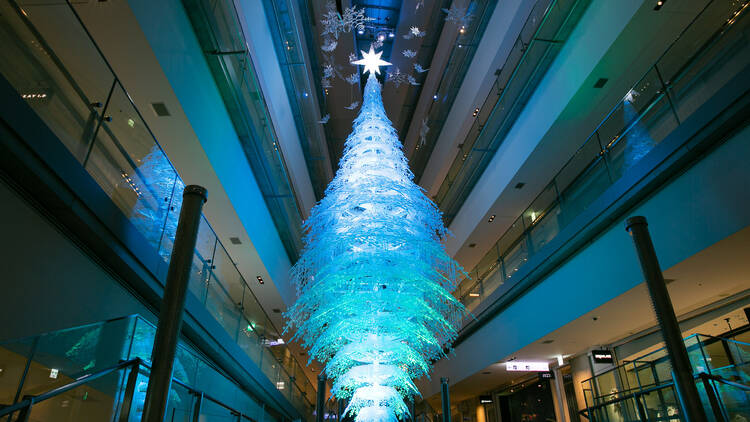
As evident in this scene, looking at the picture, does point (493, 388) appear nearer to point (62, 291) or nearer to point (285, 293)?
point (285, 293)

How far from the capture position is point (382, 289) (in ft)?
22.0

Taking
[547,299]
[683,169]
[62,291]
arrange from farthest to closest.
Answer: [547,299], [683,169], [62,291]

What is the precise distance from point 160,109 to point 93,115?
2593 mm

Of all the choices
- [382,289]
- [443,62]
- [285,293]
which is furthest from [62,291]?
[443,62]

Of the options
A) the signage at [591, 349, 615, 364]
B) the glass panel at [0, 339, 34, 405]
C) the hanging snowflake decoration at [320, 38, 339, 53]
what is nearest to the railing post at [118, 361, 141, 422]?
the glass panel at [0, 339, 34, 405]

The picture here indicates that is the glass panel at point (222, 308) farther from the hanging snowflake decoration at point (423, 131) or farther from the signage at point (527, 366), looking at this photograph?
the hanging snowflake decoration at point (423, 131)

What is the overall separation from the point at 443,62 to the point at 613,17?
872 centimetres

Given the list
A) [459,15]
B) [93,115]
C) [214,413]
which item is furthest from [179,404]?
[459,15]

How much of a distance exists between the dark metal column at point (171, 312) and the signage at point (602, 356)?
10273mm

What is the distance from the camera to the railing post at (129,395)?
116 inches

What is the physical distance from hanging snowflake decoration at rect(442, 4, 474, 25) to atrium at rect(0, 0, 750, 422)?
26 centimetres

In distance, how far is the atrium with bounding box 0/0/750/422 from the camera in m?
3.45

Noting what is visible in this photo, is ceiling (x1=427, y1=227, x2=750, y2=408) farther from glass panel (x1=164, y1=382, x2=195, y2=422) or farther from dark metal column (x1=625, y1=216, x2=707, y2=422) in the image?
glass panel (x1=164, y1=382, x2=195, y2=422)

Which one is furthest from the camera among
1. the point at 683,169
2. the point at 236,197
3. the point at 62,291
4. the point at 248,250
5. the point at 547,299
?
the point at 248,250
